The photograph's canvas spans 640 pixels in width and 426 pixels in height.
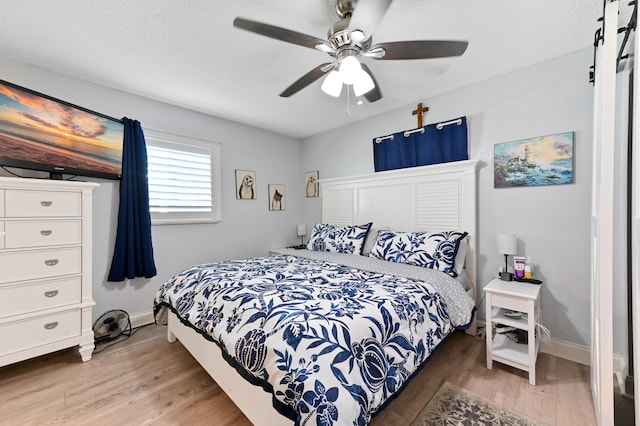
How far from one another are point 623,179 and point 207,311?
9.17ft

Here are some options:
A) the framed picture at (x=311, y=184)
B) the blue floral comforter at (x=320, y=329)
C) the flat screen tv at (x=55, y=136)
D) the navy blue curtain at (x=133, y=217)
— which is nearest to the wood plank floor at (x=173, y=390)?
the blue floral comforter at (x=320, y=329)

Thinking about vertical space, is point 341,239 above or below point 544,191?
below

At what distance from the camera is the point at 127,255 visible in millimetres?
2650

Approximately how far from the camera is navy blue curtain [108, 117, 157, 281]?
2600 mm

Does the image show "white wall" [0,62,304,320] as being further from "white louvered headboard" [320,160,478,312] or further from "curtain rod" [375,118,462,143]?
"curtain rod" [375,118,462,143]

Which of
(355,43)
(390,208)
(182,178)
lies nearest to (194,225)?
(182,178)

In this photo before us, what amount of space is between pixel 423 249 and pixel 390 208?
2.76ft

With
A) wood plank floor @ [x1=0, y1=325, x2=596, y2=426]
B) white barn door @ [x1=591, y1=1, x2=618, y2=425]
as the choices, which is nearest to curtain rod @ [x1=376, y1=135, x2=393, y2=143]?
white barn door @ [x1=591, y1=1, x2=618, y2=425]

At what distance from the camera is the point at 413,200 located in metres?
2.95

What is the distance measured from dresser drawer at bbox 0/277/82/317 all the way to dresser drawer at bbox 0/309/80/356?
0.26ft

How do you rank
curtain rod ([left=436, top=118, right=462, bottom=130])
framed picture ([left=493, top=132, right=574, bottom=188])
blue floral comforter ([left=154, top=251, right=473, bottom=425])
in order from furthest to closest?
curtain rod ([left=436, top=118, right=462, bottom=130]), framed picture ([left=493, top=132, right=574, bottom=188]), blue floral comforter ([left=154, top=251, right=473, bottom=425])

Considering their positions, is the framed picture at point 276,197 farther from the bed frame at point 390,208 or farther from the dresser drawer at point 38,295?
the dresser drawer at point 38,295

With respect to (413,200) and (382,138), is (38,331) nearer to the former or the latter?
(413,200)

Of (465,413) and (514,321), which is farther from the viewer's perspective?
(514,321)
